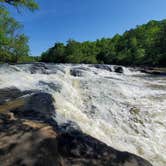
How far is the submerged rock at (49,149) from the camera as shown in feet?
15.1

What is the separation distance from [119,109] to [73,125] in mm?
4035

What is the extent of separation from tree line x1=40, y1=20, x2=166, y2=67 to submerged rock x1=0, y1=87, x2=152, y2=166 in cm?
5547

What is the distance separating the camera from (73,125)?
23.7ft

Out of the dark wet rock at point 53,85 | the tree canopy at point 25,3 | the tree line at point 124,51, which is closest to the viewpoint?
the dark wet rock at point 53,85

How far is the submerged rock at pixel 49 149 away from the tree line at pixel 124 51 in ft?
182

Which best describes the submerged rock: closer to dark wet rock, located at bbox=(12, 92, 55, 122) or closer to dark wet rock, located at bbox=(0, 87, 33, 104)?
dark wet rock, located at bbox=(12, 92, 55, 122)

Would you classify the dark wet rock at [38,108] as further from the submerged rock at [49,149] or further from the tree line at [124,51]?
the tree line at [124,51]

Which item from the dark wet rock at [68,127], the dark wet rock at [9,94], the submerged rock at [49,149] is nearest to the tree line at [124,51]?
the dark wet rock at [9,94]

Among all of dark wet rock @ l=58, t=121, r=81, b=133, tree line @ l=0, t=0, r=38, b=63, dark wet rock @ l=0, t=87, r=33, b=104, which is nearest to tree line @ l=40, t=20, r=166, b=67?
tree line @ l=0, t=0, r=38, b=63

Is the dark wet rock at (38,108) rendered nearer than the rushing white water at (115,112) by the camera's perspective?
Yes

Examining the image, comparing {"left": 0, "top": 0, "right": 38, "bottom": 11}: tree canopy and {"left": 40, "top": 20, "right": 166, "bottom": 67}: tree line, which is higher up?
{"left": 0, "top": 0, "right": 38, "bottom": 11}: tree canopy

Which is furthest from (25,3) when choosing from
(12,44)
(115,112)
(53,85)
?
(12,44)

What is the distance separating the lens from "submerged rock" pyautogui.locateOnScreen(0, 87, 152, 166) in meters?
4.62

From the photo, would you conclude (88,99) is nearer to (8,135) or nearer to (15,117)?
(15,117)
